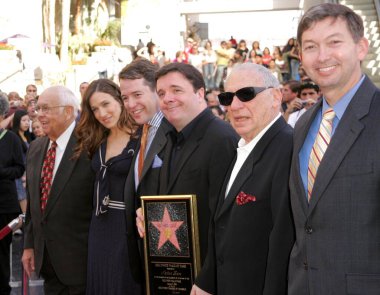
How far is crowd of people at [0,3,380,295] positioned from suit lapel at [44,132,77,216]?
0.04ft

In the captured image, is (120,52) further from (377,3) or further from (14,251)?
(14,251)

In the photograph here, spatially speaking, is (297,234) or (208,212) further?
(208,212)

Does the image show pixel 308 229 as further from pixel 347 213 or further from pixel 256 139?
pixel 256 139

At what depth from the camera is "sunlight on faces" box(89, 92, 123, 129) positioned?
4902 millimetres

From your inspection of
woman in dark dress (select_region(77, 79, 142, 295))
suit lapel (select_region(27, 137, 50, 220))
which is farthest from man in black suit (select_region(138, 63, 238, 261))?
suit lapel (select_region(27, 137, 50, 220))

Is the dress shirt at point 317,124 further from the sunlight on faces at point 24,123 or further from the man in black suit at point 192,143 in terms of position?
the sunlight on faces at point 24,123

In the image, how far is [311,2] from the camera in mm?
34406

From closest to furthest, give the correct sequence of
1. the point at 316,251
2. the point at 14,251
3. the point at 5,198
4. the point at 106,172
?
1. the point at 316,251
2. the point at 106,172
3. the point at 5,198
4. the point at 14,251

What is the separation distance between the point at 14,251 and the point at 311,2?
28.4m

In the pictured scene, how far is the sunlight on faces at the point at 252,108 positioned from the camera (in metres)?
3.46

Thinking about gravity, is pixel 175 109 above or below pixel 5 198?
above

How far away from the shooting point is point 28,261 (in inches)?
218

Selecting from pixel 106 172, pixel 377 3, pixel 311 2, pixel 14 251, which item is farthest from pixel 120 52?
pixel 106 172

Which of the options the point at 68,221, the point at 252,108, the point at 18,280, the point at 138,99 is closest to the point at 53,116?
the point at 68,221
